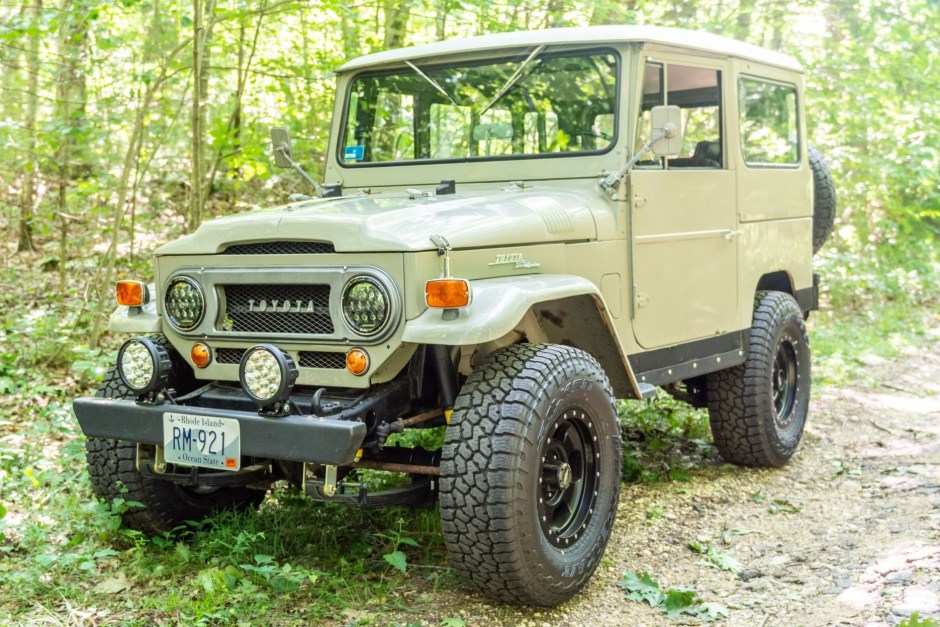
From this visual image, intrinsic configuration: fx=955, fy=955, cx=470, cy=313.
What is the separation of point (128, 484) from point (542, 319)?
1893 millimetres

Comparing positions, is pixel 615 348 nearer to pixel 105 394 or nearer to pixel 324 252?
pixel 324 252

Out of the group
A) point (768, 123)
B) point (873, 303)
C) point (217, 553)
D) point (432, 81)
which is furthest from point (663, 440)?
point (873, 303)

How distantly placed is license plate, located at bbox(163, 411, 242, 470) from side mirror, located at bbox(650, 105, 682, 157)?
2.15m

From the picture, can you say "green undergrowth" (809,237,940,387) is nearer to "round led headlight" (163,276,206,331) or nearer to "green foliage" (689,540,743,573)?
"green foliage" (689,540,743,573)

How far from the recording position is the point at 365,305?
11.2 feet

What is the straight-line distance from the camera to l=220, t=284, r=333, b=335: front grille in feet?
11.7

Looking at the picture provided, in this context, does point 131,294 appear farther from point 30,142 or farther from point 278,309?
point 30,142

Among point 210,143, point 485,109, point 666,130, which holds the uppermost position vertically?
point 210,143

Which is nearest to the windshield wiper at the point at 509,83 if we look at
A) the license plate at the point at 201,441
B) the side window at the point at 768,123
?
the side window at the point at 768,123

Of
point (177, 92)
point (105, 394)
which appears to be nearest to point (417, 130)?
point (105, 394)

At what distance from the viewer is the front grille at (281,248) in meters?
3.58

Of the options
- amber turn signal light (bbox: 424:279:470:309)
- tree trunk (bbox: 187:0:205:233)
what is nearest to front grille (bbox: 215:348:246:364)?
amber turn signal light (bbox: 424:279:470:309)

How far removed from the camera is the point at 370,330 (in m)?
3.42

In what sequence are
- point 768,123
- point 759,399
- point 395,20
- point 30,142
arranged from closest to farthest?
1. point 759,399
2. point 768,123
3. point 30,142
4. point 395,20
